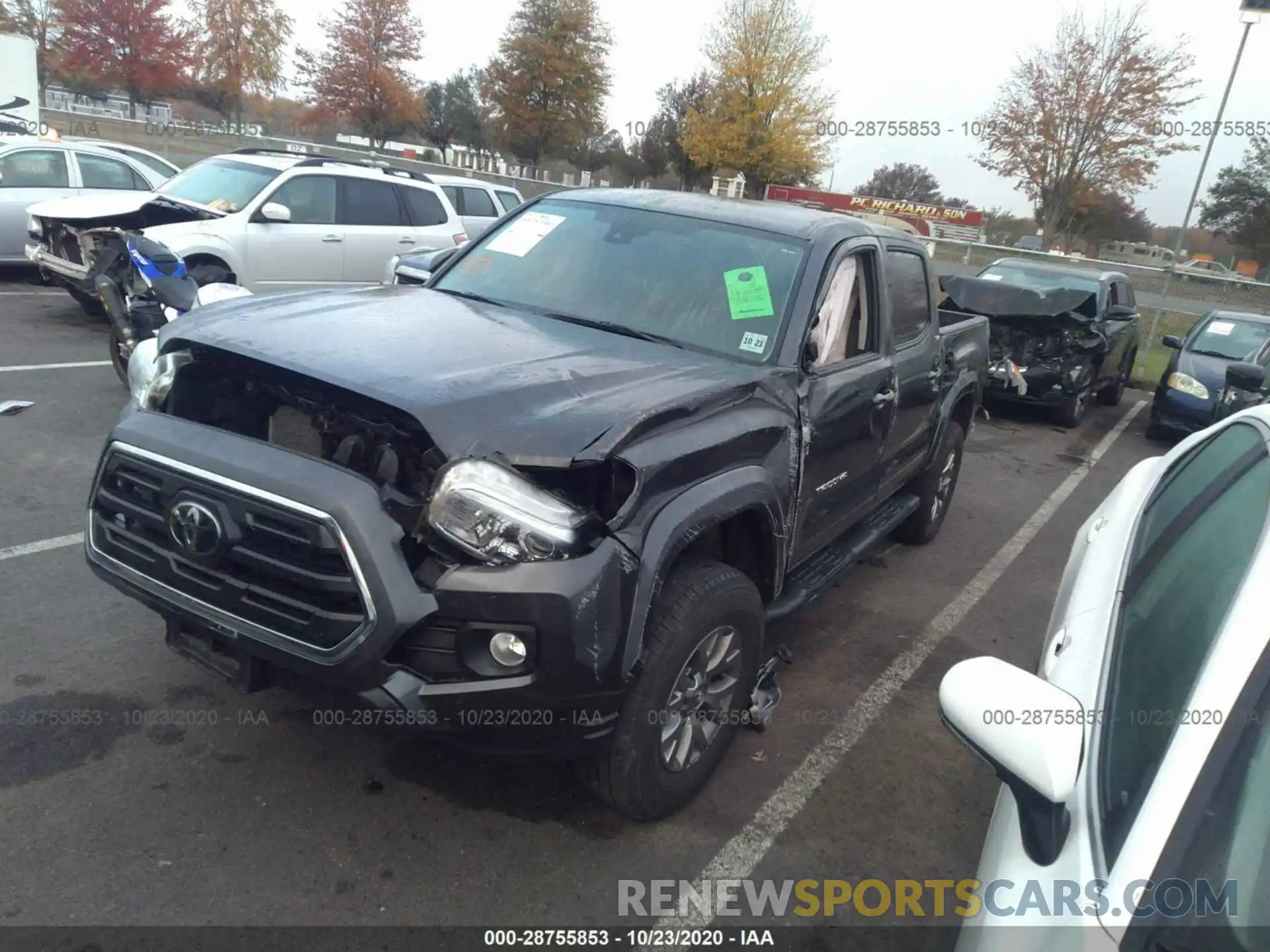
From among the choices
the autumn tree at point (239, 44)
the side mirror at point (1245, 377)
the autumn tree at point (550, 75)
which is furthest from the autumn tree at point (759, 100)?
the side mirror at point (1245, 377)

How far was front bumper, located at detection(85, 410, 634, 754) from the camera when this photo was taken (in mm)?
2377

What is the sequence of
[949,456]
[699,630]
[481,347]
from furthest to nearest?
[949,456]
[481,347]
[699,630]

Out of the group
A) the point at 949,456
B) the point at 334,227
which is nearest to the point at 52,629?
the point at 949,456

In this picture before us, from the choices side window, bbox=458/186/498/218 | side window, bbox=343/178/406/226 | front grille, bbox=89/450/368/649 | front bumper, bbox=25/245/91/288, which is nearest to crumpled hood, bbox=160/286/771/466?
front grille, bbox=89/450/368/649

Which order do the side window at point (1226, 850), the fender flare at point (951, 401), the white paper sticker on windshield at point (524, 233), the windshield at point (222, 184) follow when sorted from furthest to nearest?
the windshield at point (222, 184)
the fender flare at point (951, 401)
the white paper sticker on windshield at point (524, 233)
the side window at point (1226, 850)

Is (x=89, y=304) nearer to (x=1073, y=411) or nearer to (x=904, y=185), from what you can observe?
(x=1073, y=411)

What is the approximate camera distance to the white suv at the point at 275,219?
844 centimetres

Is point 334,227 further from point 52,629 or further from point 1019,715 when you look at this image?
point 1019,715

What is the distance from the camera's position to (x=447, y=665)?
2453mm

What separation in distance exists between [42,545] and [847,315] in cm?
403

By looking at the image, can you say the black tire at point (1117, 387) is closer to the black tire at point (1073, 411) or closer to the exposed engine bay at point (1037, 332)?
the black tire at point (1073, 411)

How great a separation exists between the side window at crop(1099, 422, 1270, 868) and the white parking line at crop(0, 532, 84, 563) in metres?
4.33

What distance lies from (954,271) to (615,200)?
1630 cm

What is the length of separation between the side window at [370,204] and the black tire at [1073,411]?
810cm
